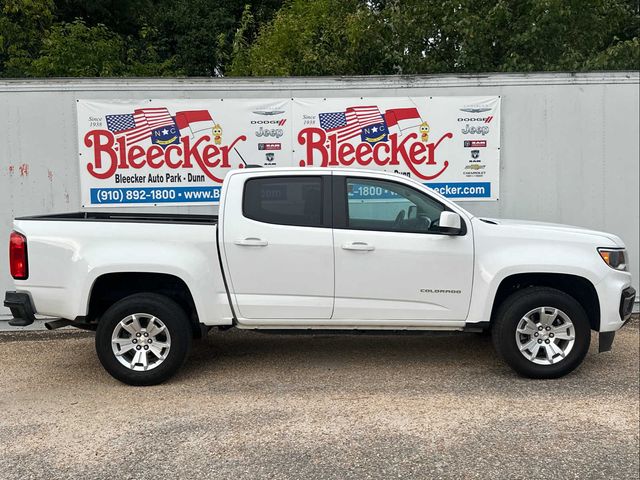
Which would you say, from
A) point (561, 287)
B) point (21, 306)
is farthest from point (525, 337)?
point (21, 306)

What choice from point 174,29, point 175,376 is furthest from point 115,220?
point 174,29

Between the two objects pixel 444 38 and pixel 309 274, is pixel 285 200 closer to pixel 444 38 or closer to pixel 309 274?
pixel 309 274

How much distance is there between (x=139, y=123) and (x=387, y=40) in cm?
558

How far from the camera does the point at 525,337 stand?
5133 millimetres

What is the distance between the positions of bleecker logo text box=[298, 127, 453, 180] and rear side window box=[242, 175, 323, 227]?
6.98 feet

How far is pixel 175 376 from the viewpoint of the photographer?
5.31 m

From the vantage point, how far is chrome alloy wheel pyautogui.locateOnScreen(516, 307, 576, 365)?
5066 mm

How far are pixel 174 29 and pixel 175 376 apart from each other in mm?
13865

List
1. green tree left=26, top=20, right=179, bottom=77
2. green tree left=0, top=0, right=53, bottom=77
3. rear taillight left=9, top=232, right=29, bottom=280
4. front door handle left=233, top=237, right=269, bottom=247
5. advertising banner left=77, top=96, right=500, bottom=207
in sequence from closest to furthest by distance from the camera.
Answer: rear taillight left=9, top=232, right=29, bottom=280
front door handle left=233, top=237, right=269, bottom=247
advertising banner left=77, top=96, right=500, bottom=207
green tree left=26, top=20, right=179, bottom=77
green tree left=0, top=0, right=53, bottom=77

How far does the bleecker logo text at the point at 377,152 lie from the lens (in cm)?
728

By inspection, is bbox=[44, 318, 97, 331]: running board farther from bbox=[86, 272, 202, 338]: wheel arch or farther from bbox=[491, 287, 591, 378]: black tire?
bbox=[491, 287, 591, 378]: black tire

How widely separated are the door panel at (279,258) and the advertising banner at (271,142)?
224cm

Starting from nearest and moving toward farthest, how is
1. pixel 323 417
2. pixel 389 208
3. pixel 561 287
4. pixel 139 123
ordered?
1. pixel 323 417
2. pixel 389 208
3. pixel 561 287
4. pixel 139 123

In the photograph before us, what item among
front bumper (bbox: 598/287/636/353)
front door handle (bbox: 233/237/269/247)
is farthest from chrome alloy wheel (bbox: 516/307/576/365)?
front door handle (bbox: 233/237/269/247)
